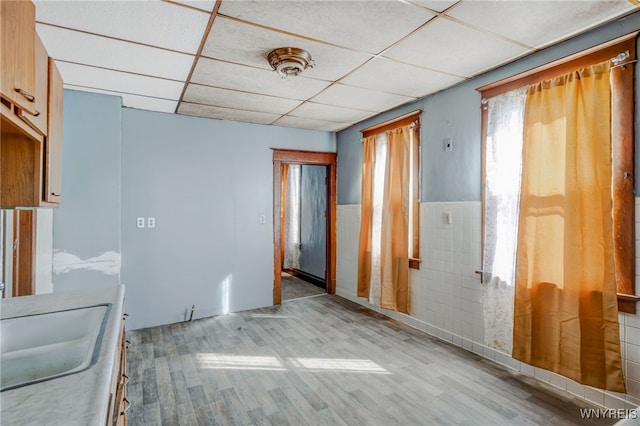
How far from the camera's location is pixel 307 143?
15.7 ft

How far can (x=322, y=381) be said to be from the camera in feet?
8.38

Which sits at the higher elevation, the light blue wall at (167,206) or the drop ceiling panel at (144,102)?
the drop ceiling panel at (144,102)

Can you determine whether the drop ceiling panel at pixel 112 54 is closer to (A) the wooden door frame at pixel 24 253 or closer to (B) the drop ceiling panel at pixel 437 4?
(A) the wooden door frame at pixel 24 253

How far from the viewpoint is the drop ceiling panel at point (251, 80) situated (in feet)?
8.61

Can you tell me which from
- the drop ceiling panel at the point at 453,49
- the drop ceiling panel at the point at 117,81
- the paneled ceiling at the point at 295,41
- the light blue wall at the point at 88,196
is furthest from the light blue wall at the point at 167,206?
the drop ceiling panel at the point at 453,49

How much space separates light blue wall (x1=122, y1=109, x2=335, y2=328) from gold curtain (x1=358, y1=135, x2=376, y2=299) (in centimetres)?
116

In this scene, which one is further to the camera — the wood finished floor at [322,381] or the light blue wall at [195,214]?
the light blue wall at [195,214]

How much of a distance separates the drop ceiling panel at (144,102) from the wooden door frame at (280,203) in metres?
1.41

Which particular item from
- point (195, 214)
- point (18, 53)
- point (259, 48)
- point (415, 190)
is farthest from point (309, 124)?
point (18, 53)

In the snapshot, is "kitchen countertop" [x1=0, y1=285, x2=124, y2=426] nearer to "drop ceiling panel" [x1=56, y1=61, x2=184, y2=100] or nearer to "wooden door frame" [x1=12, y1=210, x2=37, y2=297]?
"wooden door frame" [x1=12, y1=210, x2=37, y2=297]

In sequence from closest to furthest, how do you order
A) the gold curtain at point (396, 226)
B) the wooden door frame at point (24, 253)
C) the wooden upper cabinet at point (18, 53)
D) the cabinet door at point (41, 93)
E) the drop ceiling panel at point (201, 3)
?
the wooden upper cabinet at point (18, 53), the cabinet door at point (41, 93), the drop ceiling panel at point (201, 3), the wooden door frame at point (24, 253), the gold curtain at point (396, 226)

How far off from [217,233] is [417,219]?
8.00ft

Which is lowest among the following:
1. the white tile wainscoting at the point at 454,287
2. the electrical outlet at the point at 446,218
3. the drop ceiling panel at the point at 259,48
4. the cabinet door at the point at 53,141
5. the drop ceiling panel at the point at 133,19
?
the white tile wainscoting at the point at 454,287

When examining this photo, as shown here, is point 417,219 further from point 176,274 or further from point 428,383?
point 176,274
